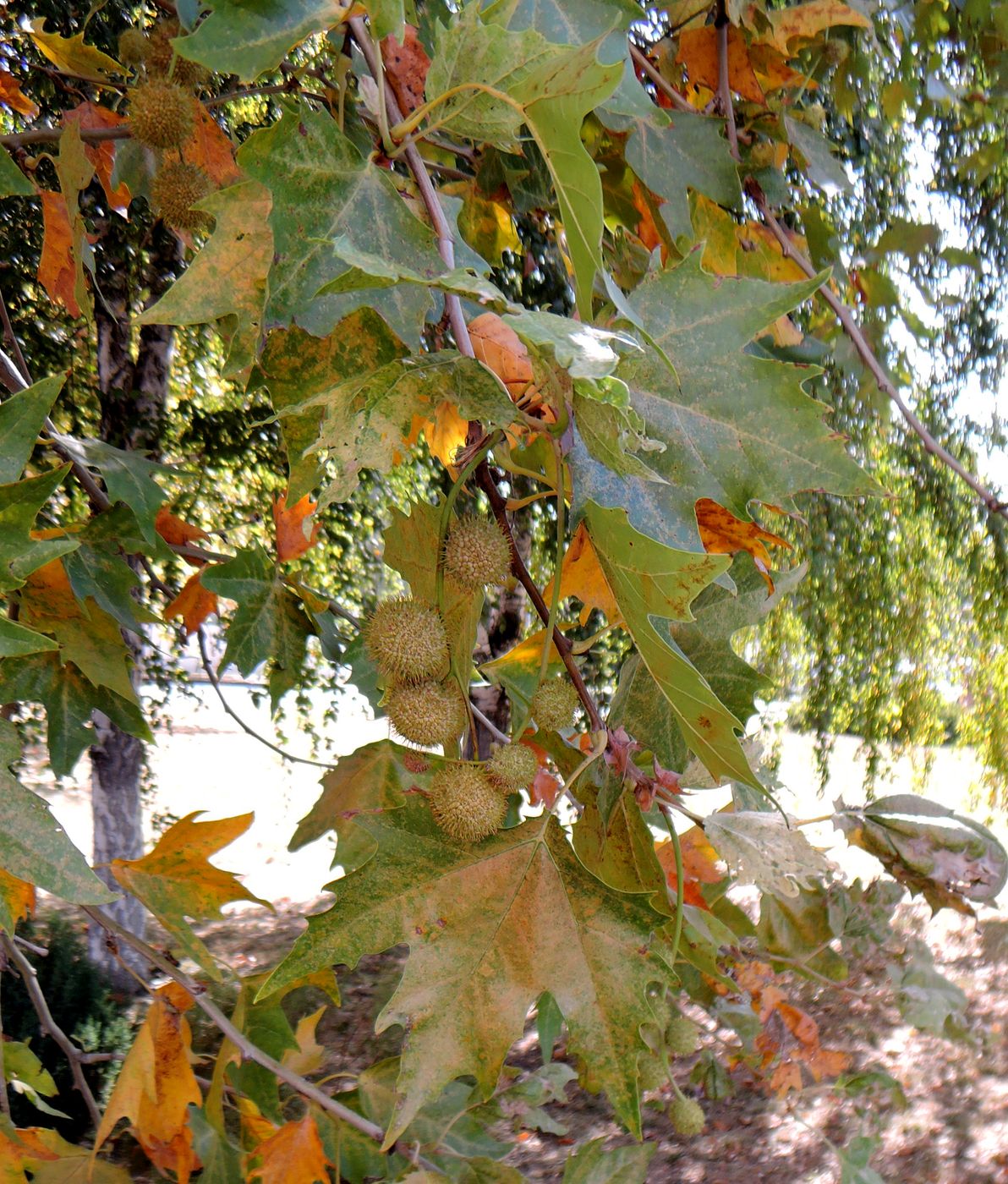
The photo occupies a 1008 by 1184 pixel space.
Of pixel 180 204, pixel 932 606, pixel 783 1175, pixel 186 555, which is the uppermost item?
pixel 932 606

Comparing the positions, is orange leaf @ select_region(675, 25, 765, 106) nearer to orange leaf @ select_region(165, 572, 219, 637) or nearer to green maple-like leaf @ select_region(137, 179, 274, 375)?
green maple-like leaf @ select_region(137, 179, 274, 375)

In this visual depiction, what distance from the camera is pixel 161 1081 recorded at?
35.2 inches

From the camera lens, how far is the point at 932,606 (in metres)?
2.69

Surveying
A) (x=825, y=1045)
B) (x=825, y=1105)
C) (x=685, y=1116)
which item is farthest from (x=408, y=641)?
(x=825, y=1045)

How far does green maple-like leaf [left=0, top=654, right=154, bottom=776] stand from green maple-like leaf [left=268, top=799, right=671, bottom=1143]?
18.0 inches

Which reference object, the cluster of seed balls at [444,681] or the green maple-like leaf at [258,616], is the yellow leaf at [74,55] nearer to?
the green maple-like leaf at [258,616]

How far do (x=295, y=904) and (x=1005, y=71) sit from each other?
4.08 metres

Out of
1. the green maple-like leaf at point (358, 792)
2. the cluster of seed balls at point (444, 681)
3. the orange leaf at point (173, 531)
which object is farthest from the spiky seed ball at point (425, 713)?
the orange leaf at point (173, 531)

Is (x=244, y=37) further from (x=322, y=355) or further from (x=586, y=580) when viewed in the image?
(x=586, y=580)

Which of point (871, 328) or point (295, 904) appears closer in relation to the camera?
point (871, 328)

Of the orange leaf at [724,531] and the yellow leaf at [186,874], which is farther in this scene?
the yellow leaf at [186,874]

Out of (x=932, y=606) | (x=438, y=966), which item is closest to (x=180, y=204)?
(x=438, y=966)

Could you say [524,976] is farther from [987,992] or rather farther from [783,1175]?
[987,992]

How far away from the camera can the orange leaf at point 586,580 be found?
568mm
